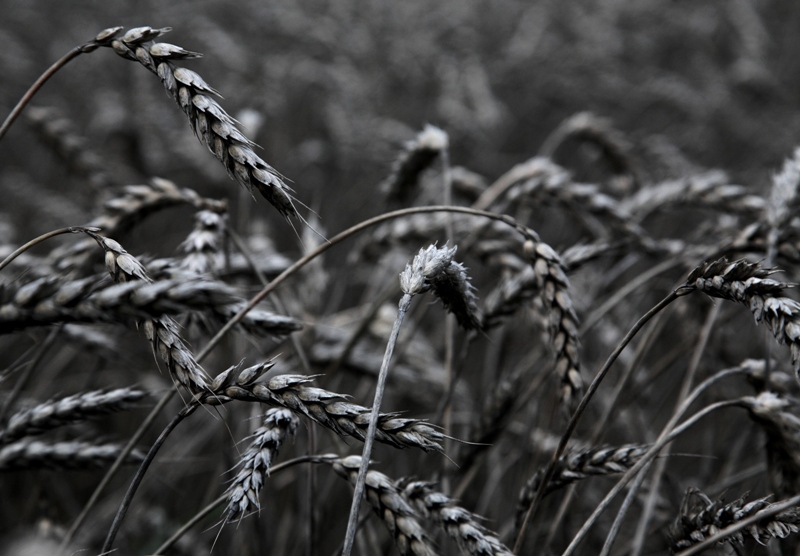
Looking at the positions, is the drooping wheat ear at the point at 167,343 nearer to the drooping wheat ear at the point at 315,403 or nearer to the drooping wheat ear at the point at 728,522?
the drooping wheat ear at the point at 315,403

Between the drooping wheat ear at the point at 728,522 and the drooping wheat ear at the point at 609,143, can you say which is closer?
the drooping wheat ear at the point at 728,522

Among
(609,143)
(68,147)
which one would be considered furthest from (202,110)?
(609,143)

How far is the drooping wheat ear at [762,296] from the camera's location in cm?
114

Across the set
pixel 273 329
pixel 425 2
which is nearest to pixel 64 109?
pixel 425 2

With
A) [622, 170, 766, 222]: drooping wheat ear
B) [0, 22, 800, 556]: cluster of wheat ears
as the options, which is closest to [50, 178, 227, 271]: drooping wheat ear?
[0, 22, 800, 556]: cluster of wheat ears

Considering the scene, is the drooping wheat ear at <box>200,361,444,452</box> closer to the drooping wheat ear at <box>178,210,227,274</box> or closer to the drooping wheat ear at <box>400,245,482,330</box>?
the drooping wheat ear at <box>400,245,482,330</box>

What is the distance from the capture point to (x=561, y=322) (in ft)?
4.76

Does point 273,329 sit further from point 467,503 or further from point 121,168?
point 121,168

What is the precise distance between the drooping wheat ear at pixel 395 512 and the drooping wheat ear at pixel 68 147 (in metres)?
1.97

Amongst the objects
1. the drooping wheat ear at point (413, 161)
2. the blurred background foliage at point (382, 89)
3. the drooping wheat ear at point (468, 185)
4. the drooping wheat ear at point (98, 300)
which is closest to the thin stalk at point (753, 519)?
the drooping wheat ear at point (98, 300)

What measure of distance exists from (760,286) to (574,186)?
1.07m

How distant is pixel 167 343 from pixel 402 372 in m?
1.18

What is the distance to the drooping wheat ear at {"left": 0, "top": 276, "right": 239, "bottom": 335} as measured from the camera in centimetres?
88

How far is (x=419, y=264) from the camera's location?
1.29 m
